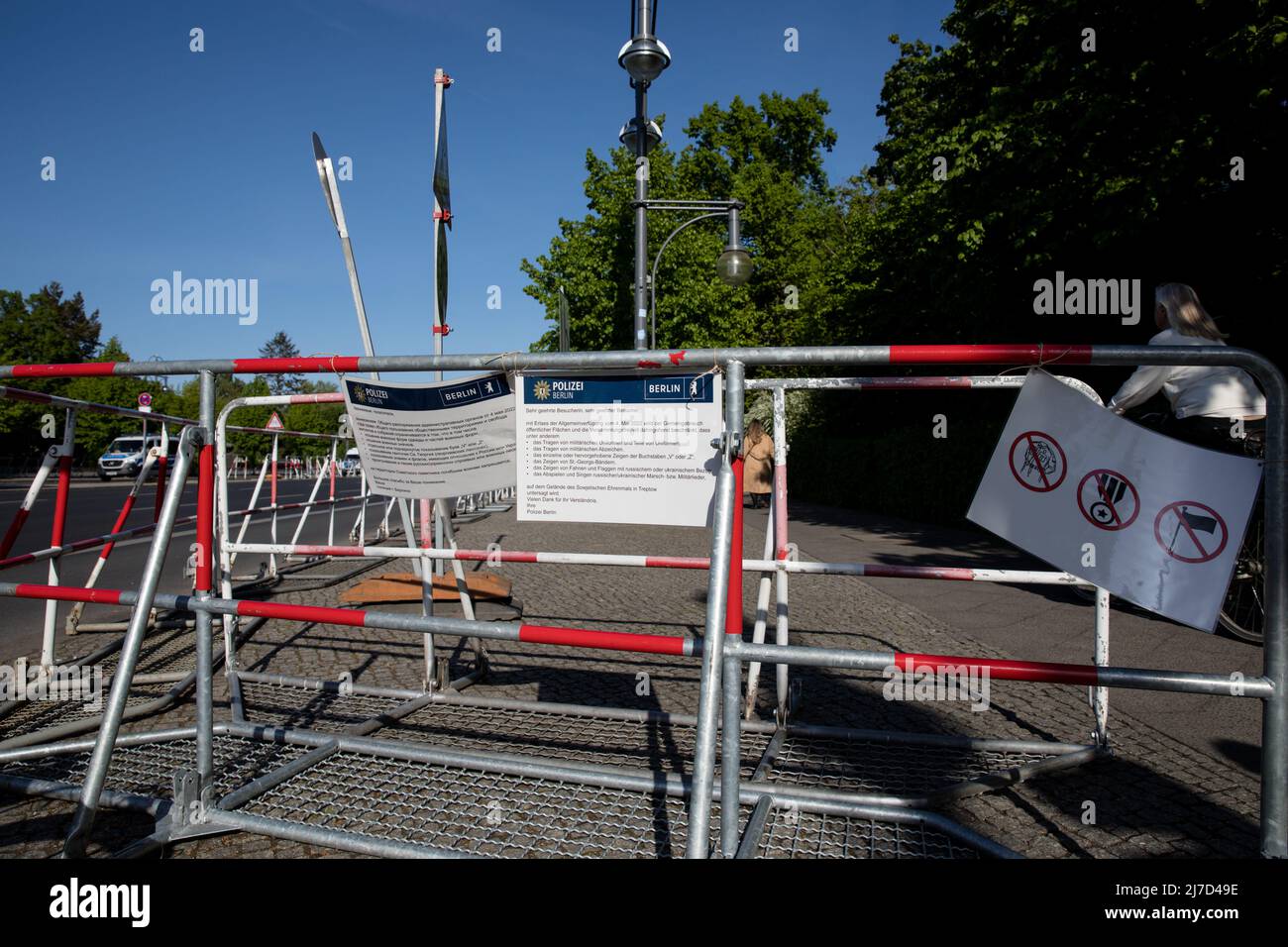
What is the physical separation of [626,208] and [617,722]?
2100cm

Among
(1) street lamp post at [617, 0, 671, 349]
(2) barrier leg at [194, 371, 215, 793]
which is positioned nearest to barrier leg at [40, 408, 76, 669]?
(2) barrier leg at [194, 371, 215, 793]

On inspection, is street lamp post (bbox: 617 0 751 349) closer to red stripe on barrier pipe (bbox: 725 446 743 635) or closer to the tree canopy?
the tree canopy

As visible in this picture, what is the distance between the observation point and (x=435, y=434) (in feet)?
9.38

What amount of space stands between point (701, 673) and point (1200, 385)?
180 inches

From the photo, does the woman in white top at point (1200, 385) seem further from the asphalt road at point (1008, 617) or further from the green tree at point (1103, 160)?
the green tree at point (1103, 160)

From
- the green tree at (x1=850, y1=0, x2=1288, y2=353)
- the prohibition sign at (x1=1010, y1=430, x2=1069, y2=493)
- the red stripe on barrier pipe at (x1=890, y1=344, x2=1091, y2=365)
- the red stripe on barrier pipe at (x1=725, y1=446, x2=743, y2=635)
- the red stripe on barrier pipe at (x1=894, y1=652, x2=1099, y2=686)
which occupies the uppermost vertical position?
the green tree at (x1=850, y1=0, x2=1288, y2=353)

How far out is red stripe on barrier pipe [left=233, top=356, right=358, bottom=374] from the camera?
264 centimetres

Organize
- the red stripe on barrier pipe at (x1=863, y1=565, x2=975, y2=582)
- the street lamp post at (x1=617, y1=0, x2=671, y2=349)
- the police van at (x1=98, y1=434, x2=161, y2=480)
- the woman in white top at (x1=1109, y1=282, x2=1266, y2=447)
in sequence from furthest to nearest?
the police van at (x1=98, y1=434, x2=161, y2=480)
the street lamp post at (x1=617, y1=0, x2=671, y2=349)
the woman in white top at (x1=1109, y1=282, x2=1266, y2=447)
the red stripe on barrier pipe at (x1=863, y1=565, x2=975, y2=582)

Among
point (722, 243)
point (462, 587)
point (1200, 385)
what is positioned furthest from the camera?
point (722, 243)

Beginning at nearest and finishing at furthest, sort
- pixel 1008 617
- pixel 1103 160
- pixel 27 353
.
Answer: pixel 1008 617 < pixel 1103 160 < pixel 27 353

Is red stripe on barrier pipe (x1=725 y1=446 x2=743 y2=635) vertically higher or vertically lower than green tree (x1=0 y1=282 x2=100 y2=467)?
lower

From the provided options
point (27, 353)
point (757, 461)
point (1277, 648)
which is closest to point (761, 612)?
point (1277, 648)

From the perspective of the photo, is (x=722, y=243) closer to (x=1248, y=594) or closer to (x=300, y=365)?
(x=1248, y=594)

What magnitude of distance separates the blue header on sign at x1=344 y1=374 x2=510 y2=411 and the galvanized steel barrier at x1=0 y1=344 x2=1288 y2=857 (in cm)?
14
